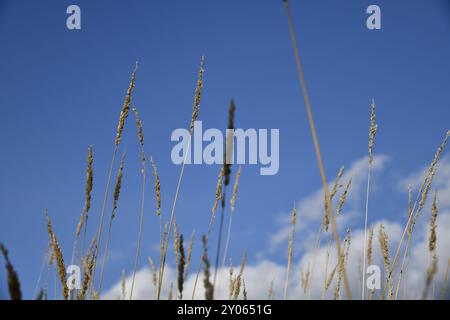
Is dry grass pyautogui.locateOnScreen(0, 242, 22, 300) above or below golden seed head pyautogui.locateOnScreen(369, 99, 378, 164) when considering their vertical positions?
below

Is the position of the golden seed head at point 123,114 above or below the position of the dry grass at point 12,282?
above

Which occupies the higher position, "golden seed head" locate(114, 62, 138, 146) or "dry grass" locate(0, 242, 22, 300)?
"golden seed head" locate(114, 62, 138, 146)

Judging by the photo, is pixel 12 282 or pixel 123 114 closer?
pixel 12 282

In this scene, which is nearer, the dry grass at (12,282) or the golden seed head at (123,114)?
the dry grass at (12,282)

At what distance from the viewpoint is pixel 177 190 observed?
1.69m

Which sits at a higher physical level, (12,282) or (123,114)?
(123,114)

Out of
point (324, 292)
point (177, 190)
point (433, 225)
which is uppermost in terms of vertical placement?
point (177, 190)

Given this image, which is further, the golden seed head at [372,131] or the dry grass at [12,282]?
the golden seed head at [372,131]

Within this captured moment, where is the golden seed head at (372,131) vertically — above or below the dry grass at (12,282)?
above

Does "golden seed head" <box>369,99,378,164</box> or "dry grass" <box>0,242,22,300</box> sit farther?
"golden seed head" <box>369,99,378,164</box>
